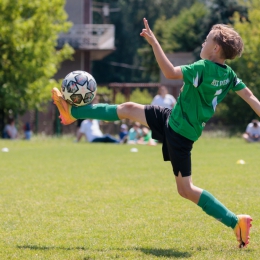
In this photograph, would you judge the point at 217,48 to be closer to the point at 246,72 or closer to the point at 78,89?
the point at 78,89

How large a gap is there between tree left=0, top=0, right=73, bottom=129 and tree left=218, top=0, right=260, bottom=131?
8521mm

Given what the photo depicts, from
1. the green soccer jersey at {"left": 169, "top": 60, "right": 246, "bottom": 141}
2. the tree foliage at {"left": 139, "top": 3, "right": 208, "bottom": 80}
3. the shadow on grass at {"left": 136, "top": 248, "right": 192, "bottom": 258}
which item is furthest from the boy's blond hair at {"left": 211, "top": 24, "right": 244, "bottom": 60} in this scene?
the tree foliage at {"left": 139, "top": 3, "right": 208, "bottom": 80}

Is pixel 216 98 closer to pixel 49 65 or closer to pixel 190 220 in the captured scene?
pixel 190 220

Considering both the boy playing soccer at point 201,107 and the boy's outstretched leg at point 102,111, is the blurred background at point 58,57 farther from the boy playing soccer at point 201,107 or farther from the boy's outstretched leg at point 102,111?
the boy playing soccer at point 201,107

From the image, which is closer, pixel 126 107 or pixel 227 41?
pixel 227 41

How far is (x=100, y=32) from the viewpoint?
35906 millimetres

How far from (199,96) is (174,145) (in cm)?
49

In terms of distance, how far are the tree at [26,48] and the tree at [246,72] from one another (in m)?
8.52

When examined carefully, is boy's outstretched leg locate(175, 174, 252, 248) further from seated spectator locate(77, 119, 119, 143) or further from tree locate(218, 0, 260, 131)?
tree locate(218, 0, 260, 131)

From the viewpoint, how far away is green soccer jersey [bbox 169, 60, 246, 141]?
520 cm

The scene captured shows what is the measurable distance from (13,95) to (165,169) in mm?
14127

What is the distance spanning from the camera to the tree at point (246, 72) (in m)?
27.9

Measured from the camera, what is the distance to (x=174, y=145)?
5336mm

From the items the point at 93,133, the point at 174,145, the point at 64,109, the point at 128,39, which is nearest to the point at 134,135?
the point at 93,133
